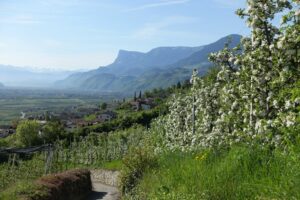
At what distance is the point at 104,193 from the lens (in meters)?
26.9

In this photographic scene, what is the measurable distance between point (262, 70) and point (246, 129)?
4.32 ft

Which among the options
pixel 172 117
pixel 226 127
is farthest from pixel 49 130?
pixel 226 127

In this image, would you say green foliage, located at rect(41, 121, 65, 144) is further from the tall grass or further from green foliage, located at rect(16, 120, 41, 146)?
the tall grass

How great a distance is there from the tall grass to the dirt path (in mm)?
13163

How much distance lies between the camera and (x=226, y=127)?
12.5 metres

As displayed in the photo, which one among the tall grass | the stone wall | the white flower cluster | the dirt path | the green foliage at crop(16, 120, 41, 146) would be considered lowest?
the green foliage at crop(16, 120, 41, 146)

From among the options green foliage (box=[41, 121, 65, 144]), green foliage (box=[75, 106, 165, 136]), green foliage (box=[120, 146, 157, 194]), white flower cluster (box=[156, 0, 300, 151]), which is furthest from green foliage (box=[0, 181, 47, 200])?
green foliage (box=[75, 106, 165, 136])

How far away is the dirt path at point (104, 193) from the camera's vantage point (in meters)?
24.8

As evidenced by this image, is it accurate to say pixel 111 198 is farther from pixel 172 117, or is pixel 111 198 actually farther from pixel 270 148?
pixel 270 148

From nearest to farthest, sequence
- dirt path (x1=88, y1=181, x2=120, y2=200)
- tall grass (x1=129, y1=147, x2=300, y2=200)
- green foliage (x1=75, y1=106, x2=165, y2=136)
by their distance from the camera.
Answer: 1. tall grass (x1=129, y1=147, x2=300, y2=200)
2. dirt path (x1=88, y1=181, x2=120, y2=200)
3. green foliage (x1=75, y1=106, x2=165, y2=136)

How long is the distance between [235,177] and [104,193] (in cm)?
1922

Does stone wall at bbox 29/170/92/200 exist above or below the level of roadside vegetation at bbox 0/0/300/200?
below

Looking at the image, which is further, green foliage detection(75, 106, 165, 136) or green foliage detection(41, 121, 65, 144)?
green foliage detection(75, 106, 165, 136)

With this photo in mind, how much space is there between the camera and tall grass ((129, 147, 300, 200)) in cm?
653
